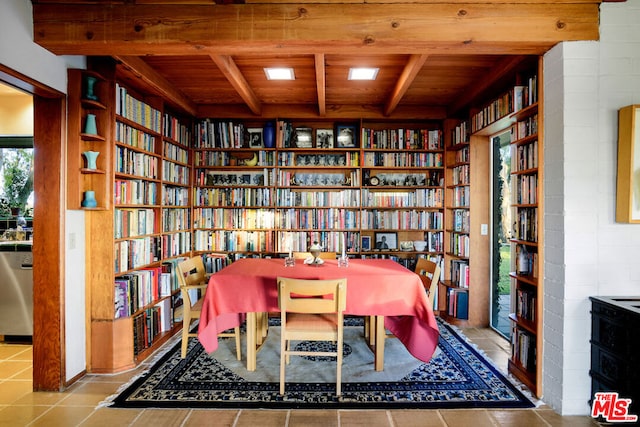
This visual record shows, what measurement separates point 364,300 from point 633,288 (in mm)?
1892

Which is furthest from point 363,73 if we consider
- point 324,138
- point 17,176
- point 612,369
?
point 17,176

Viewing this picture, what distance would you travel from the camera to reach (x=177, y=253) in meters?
4.57

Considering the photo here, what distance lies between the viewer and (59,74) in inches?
111

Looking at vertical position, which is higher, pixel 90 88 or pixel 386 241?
pixel 90 88

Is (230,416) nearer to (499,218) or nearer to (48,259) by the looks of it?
(48,259)

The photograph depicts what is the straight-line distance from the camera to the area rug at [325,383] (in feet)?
8.68

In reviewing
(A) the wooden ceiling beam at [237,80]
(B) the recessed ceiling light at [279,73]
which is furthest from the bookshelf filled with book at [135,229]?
(B) the recessed ceiling light at [279,73]

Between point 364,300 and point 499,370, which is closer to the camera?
point 364,300

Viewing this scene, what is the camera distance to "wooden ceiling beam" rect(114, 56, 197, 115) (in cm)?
316

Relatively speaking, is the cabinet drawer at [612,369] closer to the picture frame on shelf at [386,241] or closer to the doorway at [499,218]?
the doorway at [499,218]

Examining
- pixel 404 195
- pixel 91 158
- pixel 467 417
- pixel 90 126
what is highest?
pixel 90 126

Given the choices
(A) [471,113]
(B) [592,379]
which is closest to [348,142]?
(A) [471,113]

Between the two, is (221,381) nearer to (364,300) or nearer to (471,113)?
(364,300)

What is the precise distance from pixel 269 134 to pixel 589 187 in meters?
3.62
